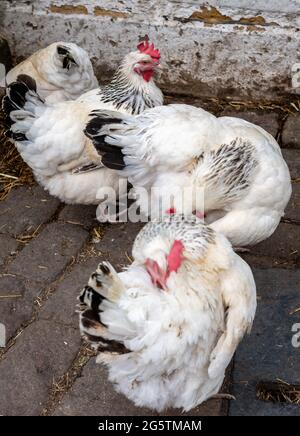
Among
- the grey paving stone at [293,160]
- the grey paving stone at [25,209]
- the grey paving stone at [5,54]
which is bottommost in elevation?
the grey paving stone at [25,209]

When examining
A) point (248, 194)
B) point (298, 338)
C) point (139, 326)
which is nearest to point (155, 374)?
point (139, 326)

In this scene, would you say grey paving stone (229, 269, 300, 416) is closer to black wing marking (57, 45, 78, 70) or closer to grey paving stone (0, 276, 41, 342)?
grey paving stone (0, 276, 41, 342)

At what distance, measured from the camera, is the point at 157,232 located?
255 cm

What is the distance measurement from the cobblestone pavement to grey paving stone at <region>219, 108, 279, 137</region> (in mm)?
321

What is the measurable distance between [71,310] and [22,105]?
45.8 inches

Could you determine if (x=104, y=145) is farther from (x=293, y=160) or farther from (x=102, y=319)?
(x=293, y=160)

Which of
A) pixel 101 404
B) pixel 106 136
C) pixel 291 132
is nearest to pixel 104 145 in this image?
pixel 106 136

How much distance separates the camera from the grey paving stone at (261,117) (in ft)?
14.3

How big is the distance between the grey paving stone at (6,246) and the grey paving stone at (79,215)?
0.34 metres

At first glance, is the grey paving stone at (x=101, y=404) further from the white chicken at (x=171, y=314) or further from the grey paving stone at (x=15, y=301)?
the grey paving stone at (x=15, y=301)

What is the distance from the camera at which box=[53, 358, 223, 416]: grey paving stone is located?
262cm

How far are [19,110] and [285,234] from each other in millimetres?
1639

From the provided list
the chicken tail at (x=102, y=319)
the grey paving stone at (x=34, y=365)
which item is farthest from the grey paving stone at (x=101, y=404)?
the chicken tail at (x=102, y=319)

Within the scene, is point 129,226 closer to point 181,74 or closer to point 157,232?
point 157,232
